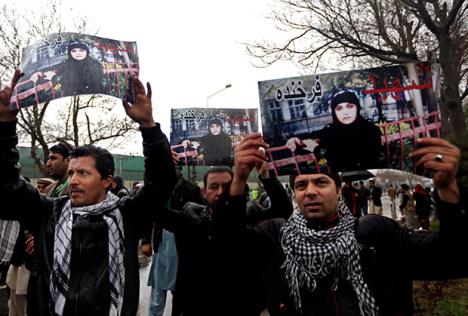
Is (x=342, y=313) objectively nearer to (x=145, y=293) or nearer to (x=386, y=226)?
(x=386, y=226)

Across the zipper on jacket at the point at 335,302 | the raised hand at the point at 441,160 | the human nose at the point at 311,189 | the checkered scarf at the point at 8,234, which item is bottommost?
the zipper on jacket at the point at 335,302

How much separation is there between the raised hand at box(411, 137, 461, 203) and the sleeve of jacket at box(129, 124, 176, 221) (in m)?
1.29

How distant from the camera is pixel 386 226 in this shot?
2.10m

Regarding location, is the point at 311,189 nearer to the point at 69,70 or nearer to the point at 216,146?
the point at 69,70

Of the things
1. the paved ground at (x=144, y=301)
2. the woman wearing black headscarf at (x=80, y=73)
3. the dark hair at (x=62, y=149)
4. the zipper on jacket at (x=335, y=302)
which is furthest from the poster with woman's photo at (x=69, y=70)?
the paved ground at (x=144, y=301)

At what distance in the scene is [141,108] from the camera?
7.94ft

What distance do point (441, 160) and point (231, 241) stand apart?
1.02 meters

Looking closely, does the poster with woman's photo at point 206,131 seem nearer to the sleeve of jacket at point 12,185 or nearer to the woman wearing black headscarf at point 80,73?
the woman wearing black headscarf at point 80,73

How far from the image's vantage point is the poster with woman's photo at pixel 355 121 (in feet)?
7.54

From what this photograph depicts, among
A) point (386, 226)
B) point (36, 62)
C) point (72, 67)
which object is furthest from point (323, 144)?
point (36, 62)

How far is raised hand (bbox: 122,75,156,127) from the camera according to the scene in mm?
2418

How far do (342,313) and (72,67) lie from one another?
2.26m

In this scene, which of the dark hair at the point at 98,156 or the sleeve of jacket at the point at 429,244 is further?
the dark hair at the point at 98,156

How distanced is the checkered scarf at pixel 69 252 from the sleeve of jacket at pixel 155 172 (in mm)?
177
